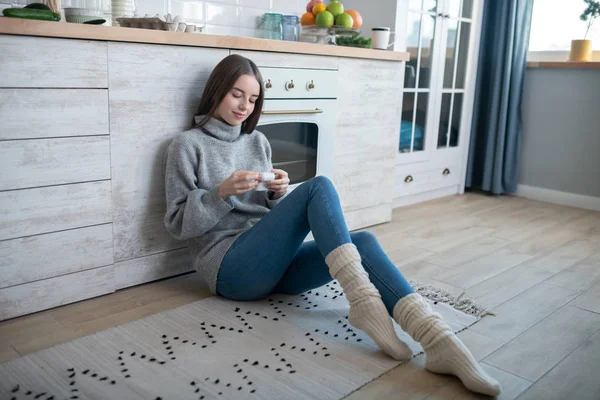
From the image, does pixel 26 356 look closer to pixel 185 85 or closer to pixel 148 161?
pixel 148 161

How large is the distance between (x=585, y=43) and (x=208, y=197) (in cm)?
280

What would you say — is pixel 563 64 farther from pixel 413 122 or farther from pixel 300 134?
pixel 300 134

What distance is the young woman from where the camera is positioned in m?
1.49

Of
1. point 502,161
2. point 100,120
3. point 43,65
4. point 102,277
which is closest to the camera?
point 43,65

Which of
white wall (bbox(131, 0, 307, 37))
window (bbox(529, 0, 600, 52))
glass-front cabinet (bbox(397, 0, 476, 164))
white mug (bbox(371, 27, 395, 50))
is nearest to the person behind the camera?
white wall (bbox(131, 0, 307, 37))

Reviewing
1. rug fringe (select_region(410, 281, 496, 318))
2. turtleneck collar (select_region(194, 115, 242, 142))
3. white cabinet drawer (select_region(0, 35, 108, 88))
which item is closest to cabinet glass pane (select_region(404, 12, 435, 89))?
rug fringe (select_region(410, 281, 496, 318))

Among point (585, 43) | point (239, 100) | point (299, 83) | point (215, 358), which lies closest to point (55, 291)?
point (215, 358)

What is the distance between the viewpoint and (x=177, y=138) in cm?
183

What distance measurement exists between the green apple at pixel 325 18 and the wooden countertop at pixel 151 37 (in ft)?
1.03

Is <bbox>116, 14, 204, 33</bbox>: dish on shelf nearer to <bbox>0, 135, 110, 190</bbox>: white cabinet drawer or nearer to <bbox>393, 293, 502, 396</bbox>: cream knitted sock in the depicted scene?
<bbox>0, 135, 110, 190</bbox>: white cabinet drawer

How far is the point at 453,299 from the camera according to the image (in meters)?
1.97

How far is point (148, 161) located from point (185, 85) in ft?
0.93

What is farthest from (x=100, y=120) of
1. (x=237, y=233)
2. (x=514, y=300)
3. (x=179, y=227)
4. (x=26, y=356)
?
(x=514, y=300)

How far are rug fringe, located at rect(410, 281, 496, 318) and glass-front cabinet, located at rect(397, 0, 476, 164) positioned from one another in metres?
1.35
